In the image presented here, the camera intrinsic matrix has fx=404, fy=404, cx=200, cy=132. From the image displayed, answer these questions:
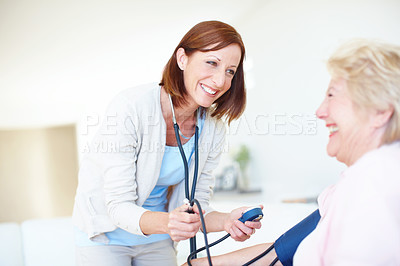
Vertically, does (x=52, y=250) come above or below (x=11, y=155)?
above

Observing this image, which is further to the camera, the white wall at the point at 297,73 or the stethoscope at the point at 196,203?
the white wall at the point at 297,73

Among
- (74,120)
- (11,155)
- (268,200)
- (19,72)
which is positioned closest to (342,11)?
(268,200)

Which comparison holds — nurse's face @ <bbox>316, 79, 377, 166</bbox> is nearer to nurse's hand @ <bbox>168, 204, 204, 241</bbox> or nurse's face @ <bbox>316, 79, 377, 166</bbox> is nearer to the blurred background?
nurse's hand @ <bbox>168, 204, 204, 241</bbox>

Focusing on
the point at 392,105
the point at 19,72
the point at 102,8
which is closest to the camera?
the point at 392,105

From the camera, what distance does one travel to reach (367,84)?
0.81m

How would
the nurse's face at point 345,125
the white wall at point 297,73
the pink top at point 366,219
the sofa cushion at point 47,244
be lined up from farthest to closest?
the white wall at point 297,73, the sofa cushion at point 47,244, the nurse's face at point 345,125, the pink top at point 366,219

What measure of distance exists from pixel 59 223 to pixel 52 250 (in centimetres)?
12

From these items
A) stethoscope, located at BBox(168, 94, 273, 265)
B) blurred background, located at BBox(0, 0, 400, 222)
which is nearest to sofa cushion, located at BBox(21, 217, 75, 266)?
stethoscope, located at BBox(168, 94, 273, 265)

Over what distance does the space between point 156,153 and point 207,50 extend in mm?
363

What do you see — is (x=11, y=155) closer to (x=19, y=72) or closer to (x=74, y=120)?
(x=74, y=120)

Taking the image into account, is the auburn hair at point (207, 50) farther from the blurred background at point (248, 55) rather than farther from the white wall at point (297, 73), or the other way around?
the white wall at point (297, 73)

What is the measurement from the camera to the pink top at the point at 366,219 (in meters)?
0.72

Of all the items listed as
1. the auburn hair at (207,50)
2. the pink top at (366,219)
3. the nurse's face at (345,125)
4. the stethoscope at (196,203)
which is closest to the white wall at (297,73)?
the auburn hair at (207,50)

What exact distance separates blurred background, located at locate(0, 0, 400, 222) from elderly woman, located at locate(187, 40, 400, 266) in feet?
4.94
